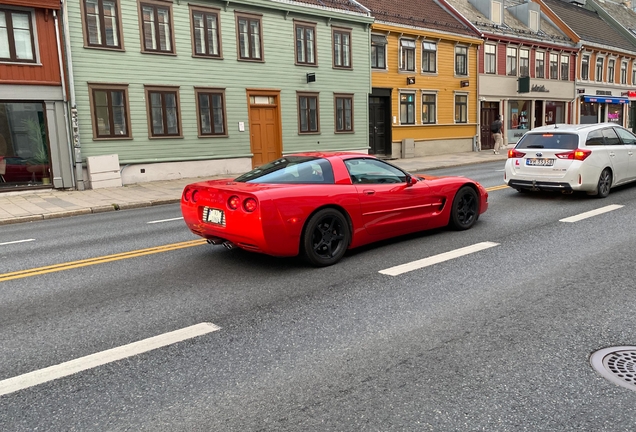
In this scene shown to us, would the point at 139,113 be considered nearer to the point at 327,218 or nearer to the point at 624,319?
the point at 327,218

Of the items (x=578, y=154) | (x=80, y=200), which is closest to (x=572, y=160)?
(x=578, y=154)

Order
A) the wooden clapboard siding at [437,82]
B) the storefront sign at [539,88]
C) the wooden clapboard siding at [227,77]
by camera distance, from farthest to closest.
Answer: the storefront sign at [539,88]
the wooden clapboard siding at [437,82]
the wooden clapboard siding at [227,77]

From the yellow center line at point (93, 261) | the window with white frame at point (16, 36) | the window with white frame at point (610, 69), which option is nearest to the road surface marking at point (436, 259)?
the yellow center line at point (93, 261)

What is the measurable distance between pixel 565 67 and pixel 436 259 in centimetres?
3461

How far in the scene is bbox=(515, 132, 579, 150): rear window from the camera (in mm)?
10164

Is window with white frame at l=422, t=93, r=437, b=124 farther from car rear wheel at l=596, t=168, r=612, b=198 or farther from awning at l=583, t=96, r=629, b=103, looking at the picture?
car rear wheel at l=596, t=168, r=612, b=198

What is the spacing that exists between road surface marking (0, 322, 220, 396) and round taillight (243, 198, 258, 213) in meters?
1.60

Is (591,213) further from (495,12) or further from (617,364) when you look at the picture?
(495,12)

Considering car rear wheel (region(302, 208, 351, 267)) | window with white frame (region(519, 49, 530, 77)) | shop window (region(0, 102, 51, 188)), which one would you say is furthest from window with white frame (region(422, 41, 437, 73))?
car rear wheel (region(302, 208, 351, 267))

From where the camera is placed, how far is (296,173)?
6.26m

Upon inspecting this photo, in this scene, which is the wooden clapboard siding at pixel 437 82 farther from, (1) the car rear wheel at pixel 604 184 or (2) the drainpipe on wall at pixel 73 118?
(1) the car rear wheel at pixel 604 184

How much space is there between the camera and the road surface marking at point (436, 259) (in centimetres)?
574

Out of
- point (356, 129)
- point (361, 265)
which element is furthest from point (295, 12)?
point (361, 265)

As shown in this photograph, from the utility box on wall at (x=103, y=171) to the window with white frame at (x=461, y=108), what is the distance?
1918 cm
